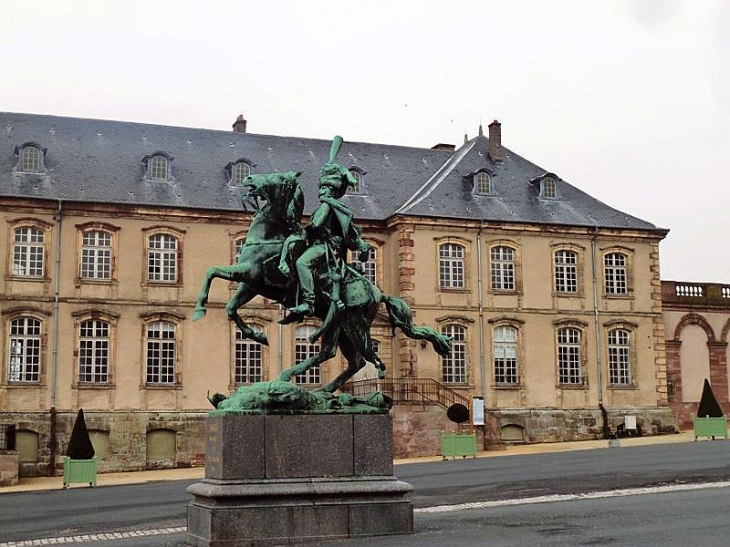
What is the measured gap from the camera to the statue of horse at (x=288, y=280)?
470 inches

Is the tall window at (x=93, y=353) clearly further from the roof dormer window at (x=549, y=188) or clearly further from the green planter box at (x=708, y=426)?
the green planter box at (x=708, y=426)

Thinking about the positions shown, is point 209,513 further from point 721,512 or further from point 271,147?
point 271,147

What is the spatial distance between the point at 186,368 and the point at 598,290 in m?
15.4

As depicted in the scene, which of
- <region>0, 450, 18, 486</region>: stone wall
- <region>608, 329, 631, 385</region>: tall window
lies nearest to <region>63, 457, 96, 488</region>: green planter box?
<region>0, 450, 18, 486</region>: stone wall

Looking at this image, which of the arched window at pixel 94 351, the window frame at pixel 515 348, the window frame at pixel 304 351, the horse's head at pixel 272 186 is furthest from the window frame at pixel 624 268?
the horse's head at pixel 272 186

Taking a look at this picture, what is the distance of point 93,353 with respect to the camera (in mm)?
33531

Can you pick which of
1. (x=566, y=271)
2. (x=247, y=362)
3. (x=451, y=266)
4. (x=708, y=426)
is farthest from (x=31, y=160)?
(x=708, y=426)

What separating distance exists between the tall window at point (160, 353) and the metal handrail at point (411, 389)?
578 centimetres

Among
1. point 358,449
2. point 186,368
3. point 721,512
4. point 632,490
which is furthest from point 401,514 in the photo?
point 186,368

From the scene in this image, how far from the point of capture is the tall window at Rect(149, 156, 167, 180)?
35.9 m

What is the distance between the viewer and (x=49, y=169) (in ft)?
114

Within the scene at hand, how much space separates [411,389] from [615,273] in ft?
31.4

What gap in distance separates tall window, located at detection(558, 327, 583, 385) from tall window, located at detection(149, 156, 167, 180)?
1533 centimetres

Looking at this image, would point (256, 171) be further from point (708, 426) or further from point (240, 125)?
point (708, 426)
